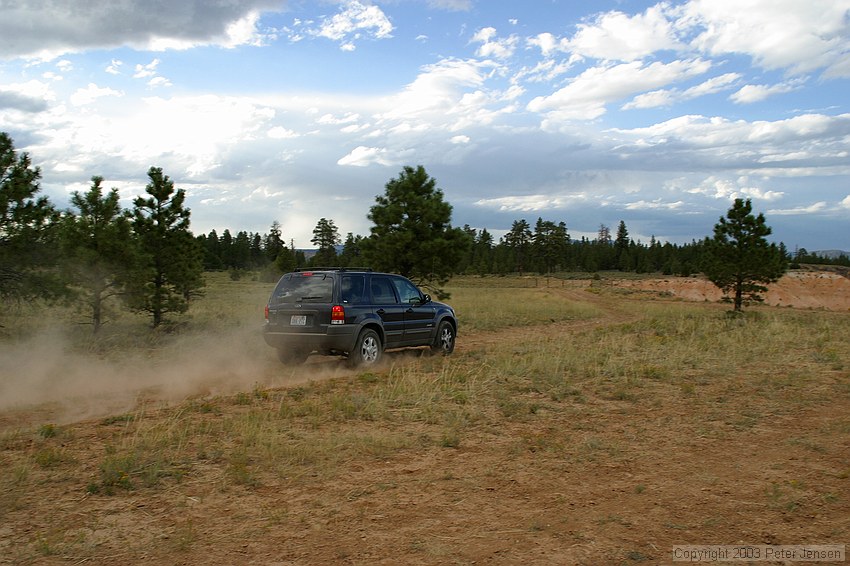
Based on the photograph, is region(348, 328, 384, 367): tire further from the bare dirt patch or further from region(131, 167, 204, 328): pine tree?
the bare dirt patch

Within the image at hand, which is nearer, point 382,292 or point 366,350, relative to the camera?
point 366,350

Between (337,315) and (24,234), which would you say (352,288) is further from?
(24,234)

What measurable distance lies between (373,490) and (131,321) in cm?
1776

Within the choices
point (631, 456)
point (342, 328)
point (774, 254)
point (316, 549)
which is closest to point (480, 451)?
point (631, 456)

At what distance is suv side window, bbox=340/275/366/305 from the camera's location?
11695mm

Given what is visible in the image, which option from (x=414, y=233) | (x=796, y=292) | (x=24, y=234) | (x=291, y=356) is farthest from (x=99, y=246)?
(x=796, y=292)

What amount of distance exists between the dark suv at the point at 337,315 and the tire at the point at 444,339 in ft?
4.06

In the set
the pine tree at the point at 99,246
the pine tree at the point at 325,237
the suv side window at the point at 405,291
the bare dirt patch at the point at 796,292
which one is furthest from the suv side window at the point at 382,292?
the pine tree at the point at 325,237

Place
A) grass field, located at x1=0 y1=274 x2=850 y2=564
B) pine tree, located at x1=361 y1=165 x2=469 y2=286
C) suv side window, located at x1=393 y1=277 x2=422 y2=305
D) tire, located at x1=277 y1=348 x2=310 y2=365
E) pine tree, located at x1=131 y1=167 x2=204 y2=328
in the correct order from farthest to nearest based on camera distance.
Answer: pine tree, located at x1=361 y1=165 x2=469 y2=286 → pine tree, located at x1=131 y1=167 x2=204 y2=328 → suv side window, located at x1=393 y1=277 x2=422 y2=305 → tire, located at x1=277 y1=348 x2=310 y2=365 → grass field, located at x1=0 y1=274 x2=850 y2=564

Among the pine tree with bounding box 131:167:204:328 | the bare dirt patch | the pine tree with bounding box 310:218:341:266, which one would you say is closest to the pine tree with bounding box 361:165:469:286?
the pine tree with bounding box 131:167:204:328

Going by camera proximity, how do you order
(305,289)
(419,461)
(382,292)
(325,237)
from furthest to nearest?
(325,237)
(382,292)
(305,289)
(419,461)

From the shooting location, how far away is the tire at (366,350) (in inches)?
458

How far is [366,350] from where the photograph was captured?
1193cm

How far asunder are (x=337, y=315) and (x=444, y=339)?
3836mm
